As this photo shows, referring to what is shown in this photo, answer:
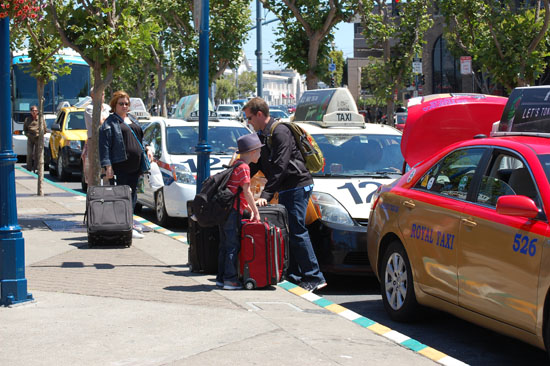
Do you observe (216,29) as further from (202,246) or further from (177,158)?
(202,246)

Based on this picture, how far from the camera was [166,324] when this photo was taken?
6.34 metres

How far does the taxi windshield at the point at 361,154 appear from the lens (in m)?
9.84

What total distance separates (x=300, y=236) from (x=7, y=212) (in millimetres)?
2726

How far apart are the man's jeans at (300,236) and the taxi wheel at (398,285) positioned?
0.97 m

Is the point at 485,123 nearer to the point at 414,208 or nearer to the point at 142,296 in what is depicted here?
the point at 414,208

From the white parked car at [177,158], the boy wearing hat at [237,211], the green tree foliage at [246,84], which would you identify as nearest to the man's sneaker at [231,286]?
the boy wearing hat at [237,211]

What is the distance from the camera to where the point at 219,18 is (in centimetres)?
3238

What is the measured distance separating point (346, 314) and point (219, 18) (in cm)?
2650

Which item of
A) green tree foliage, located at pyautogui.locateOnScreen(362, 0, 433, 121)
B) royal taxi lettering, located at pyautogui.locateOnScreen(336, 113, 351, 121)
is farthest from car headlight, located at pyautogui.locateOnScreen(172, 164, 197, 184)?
green tree foliage, located at pyautogui.locateOnScreen(362, 0, 433, 121)

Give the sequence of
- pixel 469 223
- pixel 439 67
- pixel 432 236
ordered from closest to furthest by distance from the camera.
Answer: pixel 469 223
pixel 432 236
pixel 439 67

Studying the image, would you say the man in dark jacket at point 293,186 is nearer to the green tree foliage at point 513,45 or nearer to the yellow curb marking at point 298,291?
the yellow curb marking at point 298,291

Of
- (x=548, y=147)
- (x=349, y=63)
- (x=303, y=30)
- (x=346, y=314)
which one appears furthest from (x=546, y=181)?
(x=349, y=63)

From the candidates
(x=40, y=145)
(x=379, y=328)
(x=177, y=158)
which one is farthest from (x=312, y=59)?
(x=379, y=328)

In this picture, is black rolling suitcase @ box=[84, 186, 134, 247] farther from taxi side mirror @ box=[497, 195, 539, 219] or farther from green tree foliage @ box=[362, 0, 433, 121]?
green tree foliage @ box=[362, 0, 433, 121]
